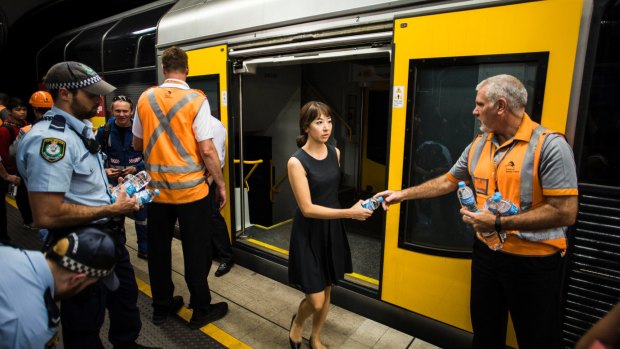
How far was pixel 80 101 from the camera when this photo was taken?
175cm

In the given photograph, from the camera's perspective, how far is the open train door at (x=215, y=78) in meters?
3.39

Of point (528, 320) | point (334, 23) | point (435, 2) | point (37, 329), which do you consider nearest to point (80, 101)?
point (37, 329)

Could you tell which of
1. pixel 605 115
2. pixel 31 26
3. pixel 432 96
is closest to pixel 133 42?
pixel 432 96

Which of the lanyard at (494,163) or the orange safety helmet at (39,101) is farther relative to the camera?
the orange safety helmet at (39,101)

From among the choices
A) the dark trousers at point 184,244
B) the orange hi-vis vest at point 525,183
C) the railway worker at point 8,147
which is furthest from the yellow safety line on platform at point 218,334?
the railway worker at point 8,147

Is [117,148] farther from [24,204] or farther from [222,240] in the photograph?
[24,204]

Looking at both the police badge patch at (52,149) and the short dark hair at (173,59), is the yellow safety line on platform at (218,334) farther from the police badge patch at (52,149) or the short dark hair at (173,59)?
the short dark hair at (173,59)

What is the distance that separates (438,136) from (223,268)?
2432 millimetres

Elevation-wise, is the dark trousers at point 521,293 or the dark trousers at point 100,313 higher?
the dark trousers at point 521,293

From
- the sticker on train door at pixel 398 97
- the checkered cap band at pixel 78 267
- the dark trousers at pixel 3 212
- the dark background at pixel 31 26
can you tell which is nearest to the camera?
the checkered cap band at pixel 78 267

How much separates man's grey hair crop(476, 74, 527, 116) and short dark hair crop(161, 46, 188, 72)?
6.53 ft

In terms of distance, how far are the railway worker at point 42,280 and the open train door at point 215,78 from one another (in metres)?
2.41

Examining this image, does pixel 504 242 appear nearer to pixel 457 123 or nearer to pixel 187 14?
pixel 457 123

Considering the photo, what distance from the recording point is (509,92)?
1.52 m
